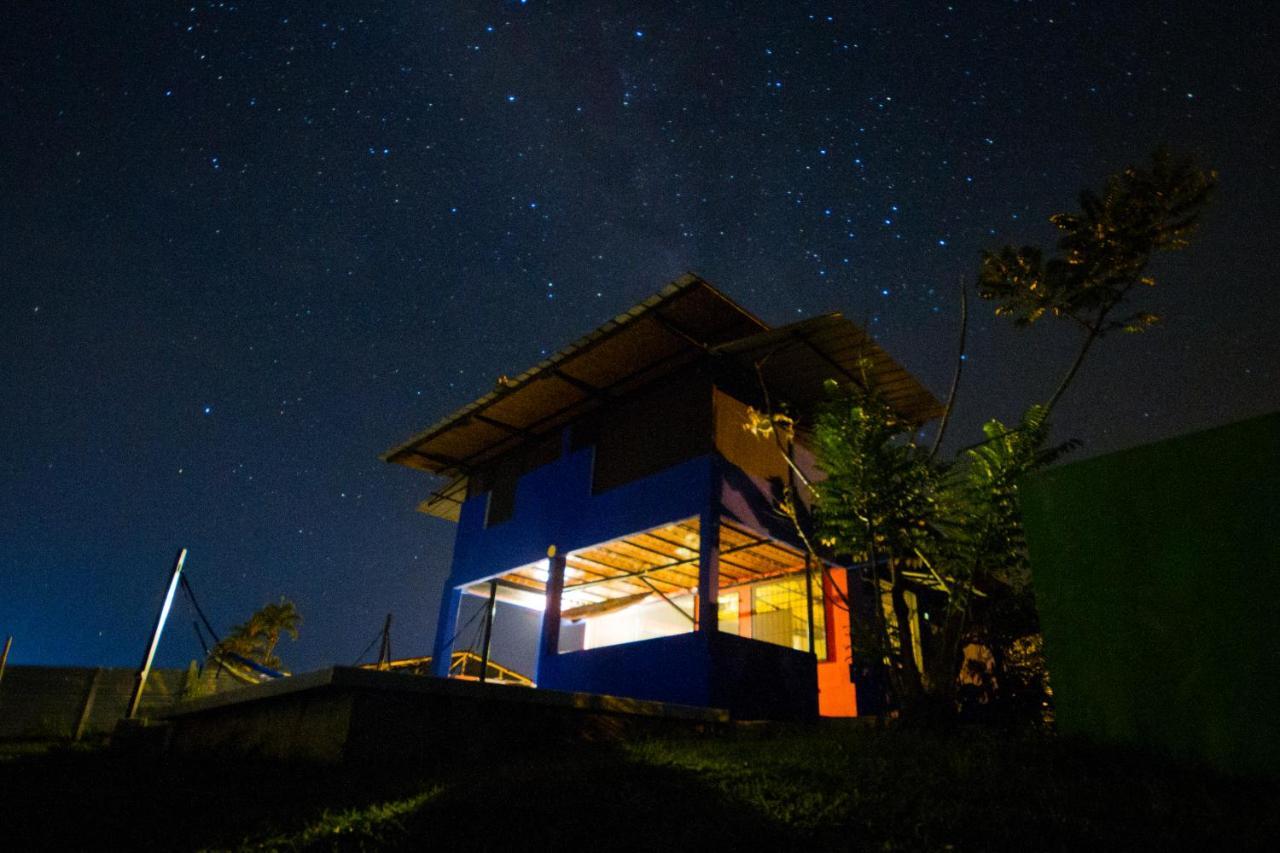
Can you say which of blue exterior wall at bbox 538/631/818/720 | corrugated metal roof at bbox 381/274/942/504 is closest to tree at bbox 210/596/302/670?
corrugated metal roof at bbox 381/274/942/504

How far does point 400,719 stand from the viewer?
665 centimetres

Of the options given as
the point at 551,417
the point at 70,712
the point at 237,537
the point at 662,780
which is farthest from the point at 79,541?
the point at 662,780

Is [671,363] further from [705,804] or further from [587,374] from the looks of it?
[705,804]

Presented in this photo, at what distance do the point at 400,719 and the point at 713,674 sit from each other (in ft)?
17.8

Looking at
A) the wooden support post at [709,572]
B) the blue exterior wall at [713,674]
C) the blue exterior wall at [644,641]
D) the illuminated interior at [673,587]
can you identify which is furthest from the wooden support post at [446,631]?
the wooden support post at [709,572]

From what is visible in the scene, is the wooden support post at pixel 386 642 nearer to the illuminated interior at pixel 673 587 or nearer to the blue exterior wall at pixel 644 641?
the blue exterior wall at pixel 644 641

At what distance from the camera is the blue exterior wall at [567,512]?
1239cm

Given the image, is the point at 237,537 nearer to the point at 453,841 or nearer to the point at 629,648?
the point at 629,648

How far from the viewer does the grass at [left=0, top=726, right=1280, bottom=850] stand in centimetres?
392

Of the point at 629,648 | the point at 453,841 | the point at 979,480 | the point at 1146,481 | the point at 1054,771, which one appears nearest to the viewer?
the point at 453,841

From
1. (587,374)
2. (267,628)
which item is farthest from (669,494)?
(267,628)

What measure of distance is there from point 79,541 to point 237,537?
2531cm

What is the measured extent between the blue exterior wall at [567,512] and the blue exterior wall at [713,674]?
86.2 inches

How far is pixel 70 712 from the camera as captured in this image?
15.1m
